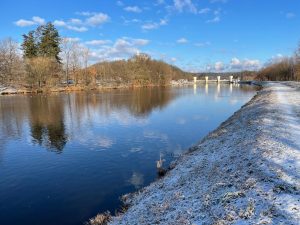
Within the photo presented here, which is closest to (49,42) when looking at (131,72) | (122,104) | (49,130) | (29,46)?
(29,46)

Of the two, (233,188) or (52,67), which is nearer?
(233,188)

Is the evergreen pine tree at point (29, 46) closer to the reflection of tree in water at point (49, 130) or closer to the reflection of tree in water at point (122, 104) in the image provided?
the reflection of tree in water at point (122, 104)

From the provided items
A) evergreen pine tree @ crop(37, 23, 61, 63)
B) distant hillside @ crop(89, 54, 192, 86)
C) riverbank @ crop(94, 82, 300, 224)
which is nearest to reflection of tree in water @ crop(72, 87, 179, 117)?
riverbank @ crop(94, 82, 300, 224)

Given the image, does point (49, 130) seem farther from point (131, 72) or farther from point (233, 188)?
point (131, 72)

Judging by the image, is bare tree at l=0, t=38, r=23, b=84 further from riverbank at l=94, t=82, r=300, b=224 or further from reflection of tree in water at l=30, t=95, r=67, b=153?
riverbank at l=94, t=82, r=300, b=224

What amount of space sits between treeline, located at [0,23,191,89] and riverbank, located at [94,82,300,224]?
85802 mm

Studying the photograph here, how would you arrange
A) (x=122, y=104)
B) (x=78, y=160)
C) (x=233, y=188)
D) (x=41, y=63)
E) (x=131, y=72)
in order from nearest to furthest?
(x=233, y=188)
(x=78, y=160)
(x=122, y=104)
(x=41, y=63)
(x=131, y=72)

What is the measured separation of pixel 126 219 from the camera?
9.97m

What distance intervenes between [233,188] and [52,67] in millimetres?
95659

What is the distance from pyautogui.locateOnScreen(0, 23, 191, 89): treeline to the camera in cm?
9225

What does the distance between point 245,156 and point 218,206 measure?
4.20 meters

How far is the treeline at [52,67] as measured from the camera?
9225 cm

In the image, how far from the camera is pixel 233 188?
939cm

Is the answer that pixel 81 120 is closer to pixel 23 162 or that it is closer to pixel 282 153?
pixel 23 162
